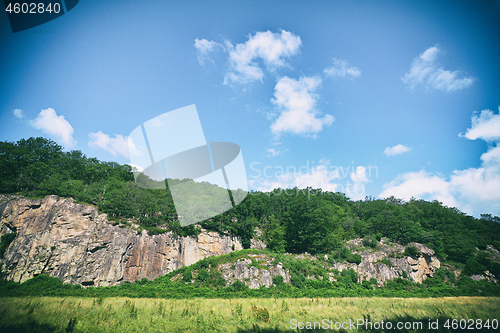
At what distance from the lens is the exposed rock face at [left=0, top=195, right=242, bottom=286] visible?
23.5 m

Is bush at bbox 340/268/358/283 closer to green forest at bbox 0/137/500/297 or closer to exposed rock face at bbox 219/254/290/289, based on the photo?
green forest at bbox 0/137/500/297

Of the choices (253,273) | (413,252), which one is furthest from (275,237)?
(413,252)

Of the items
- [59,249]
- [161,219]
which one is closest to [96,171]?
[161,219]

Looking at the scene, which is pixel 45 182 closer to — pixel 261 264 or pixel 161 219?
pixel 161 219

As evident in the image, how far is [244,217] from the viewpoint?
49.3 meters

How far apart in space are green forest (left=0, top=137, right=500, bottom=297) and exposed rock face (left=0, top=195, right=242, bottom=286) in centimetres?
227

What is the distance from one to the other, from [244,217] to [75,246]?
104ft

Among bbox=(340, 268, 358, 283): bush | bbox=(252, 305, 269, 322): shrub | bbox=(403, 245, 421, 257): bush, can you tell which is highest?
bbox=(252, 305, 269, 322): shrub

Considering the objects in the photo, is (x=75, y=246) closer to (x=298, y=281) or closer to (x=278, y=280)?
(x=278, y=280)

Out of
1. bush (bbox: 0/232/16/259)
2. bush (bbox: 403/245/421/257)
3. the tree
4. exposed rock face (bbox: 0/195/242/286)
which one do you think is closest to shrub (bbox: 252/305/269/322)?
exposed rock face (bbox: 0/195/242/286)

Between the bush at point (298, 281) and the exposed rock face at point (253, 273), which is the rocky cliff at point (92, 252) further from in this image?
the bush at point (298, 281)

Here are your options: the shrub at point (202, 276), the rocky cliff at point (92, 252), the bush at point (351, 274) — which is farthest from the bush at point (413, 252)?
the shrub at point (202, 276)

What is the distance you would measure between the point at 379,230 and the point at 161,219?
5568 cm

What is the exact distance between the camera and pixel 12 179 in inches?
1426
